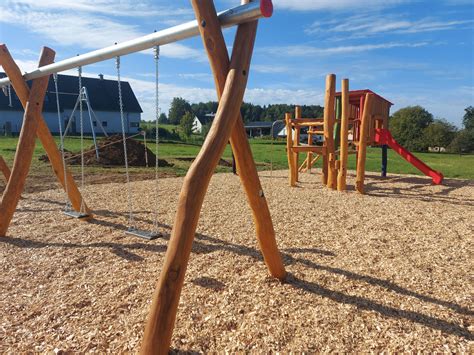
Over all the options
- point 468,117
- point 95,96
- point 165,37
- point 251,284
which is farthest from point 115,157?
point 468,117

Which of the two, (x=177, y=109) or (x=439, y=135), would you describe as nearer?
(x=439, y=135)

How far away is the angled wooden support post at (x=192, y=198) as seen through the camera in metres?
1.94

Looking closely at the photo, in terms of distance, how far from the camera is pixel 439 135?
33.0 meters

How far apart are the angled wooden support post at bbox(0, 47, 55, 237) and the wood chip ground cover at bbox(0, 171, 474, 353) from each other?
1.07 feet

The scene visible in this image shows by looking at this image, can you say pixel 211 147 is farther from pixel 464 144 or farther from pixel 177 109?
pixel 177 109

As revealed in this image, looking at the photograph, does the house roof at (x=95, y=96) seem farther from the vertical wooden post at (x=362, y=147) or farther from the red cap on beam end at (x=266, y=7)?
the red cap on beam end at (x=266, y=7)

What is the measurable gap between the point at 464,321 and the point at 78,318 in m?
2.62

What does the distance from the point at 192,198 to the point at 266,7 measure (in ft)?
4.21

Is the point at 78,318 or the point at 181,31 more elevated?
the point at 181,31

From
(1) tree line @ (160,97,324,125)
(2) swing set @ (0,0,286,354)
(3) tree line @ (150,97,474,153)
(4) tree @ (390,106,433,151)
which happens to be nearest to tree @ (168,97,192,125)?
(1) tree line @ (160,97,324,125)

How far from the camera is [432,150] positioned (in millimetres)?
34312

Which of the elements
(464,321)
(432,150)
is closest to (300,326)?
(464,321)

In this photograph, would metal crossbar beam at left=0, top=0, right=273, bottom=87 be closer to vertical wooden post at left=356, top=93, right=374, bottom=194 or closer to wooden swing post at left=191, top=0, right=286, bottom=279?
wooden swing post at left=191, top=0, right=286, bottom=279

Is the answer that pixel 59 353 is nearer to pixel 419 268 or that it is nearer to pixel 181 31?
pixel 181 31
